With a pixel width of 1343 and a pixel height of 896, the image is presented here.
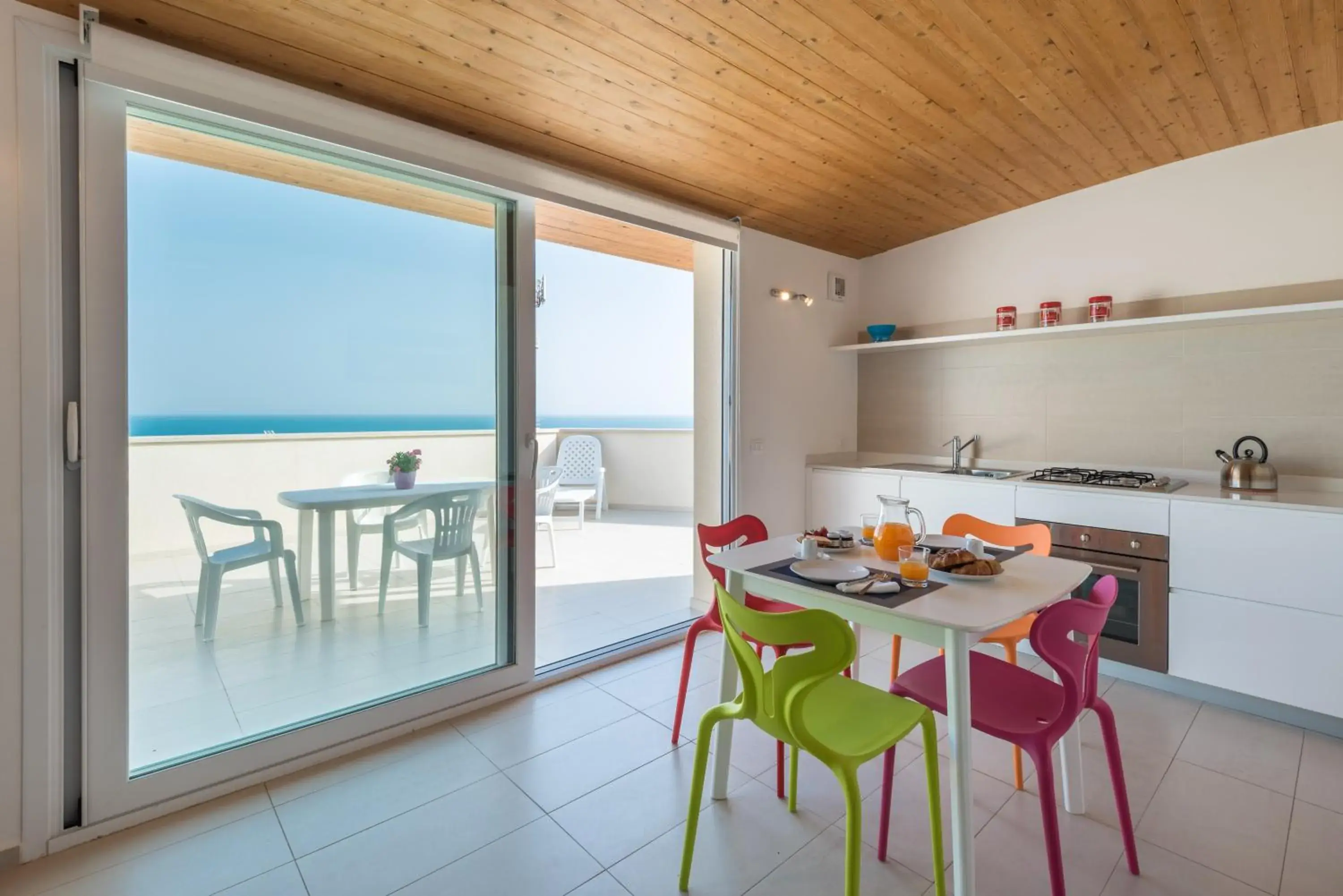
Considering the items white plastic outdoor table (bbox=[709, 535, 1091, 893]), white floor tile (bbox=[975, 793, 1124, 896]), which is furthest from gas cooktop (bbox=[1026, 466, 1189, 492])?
white floor tile (bbox=[975, 793, 1124, 896])

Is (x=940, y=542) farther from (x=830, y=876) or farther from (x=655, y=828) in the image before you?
(x=655, y=828)

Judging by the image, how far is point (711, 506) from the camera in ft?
12.2

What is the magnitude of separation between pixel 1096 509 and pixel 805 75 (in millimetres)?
2343

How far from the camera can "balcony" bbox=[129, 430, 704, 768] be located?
1.91 m

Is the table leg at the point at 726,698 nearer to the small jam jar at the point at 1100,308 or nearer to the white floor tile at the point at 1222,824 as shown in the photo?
the white floor tile at the point at 1222,824

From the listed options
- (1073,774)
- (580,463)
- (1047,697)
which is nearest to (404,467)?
(1047,697)

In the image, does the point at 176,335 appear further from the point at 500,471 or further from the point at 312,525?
the point at 500,471

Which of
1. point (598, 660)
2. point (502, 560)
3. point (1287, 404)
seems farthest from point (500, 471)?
point (1287, 404)

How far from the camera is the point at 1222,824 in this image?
5.99 ft

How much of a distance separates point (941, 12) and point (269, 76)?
87.7 inches

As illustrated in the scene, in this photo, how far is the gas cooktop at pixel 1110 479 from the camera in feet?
9.30

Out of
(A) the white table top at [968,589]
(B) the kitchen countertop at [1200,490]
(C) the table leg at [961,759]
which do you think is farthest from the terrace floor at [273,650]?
(B) the kitchen countertop at [1200,490]

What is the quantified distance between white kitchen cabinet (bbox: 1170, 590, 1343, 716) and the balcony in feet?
8.85

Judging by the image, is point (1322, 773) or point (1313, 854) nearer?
point (1313, 854)
